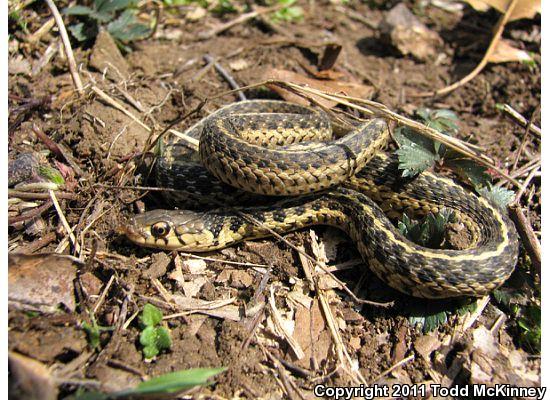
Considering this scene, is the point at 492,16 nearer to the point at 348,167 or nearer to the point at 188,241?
the point at 348,167

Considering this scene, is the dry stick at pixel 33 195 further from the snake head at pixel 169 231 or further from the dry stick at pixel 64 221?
the snake head at pixel 169 231

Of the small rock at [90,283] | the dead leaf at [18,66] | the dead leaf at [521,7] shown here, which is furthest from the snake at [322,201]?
the dead leaf at [521,7]

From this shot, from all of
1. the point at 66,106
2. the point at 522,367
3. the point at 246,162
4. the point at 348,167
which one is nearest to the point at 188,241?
the point at 246,162

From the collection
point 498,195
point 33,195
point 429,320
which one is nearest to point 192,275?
point 33,195

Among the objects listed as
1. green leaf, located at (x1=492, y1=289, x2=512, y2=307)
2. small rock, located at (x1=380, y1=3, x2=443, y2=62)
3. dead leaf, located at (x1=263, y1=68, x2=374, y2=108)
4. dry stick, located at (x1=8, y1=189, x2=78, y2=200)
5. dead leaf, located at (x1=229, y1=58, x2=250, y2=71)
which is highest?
small rock, located at (x1=380, y1=3, x2=443, y2=62)

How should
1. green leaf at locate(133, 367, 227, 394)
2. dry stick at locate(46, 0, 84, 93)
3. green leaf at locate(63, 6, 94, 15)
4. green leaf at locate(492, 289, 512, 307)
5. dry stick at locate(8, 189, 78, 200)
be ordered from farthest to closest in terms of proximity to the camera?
1. green leaf at locate(63, 6, 94, 15)
2. dry stick at locate(46, 0, 84, 93)
3. dry stick at locate(8, 189, 78, 200)
4. green leaf at locate(492, 289, 512, 307)
5. green leaf at locate(133, 367, 227, 394)

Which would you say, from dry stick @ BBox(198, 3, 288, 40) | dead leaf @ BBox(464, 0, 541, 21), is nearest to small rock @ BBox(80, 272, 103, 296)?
dry stick @ BBox(198, 3, 288, 40)

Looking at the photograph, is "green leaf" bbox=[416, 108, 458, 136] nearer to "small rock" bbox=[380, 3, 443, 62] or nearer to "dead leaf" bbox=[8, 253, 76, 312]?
"small rock" bbox=[380, 3, 443, 62]
